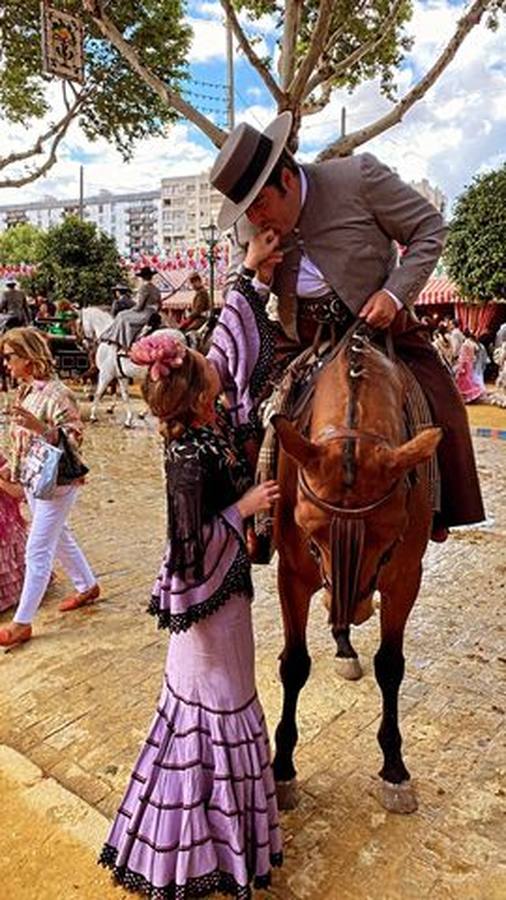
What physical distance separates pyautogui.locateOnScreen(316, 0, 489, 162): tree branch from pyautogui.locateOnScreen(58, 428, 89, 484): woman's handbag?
8.05m

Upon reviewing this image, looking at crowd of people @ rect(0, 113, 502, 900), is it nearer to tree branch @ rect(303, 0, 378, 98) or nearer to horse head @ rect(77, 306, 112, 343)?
tree branch @ rect(303, 0, 378, 98)

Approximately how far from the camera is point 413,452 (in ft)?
5.91

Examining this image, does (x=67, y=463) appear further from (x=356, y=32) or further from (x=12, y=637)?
(x=356, y=32)

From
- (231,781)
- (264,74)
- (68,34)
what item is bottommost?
(231,781)

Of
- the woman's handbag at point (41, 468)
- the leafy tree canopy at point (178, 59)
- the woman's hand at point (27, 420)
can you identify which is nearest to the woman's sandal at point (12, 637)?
the woman's handbag at point (41, 468)

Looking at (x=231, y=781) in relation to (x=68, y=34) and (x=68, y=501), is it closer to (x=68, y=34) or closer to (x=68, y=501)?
(x=68, y=501)

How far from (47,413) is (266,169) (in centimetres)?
232

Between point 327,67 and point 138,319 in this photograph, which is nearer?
point 327,67

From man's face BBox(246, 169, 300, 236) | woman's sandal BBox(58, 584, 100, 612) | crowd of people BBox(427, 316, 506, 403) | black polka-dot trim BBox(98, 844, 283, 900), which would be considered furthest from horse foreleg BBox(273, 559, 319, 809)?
crowd of people BBox(427, 316, 506, 403)

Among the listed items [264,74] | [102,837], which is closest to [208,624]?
[102,837]

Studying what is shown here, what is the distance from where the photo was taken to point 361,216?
261cm

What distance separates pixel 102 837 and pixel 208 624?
1.08 meters

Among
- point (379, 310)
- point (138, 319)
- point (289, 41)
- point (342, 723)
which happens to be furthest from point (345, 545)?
point (138, 319)

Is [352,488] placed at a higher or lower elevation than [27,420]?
higher
